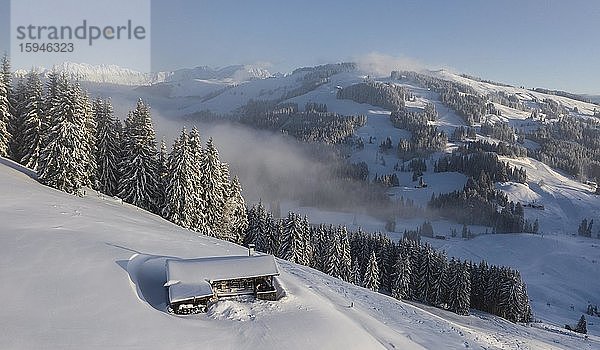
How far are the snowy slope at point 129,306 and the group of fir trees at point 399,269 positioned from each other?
32863mm

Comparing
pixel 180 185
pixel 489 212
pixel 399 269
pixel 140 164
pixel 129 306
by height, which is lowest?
pixel 489 212

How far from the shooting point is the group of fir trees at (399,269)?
6269 cm

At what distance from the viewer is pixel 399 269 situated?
231ft

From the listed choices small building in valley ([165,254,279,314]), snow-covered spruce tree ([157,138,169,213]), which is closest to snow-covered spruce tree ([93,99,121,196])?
snow-covered spruce tree ([157,138,169,213])

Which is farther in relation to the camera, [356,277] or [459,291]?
[459,291]

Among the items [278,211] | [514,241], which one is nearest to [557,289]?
[514,241]

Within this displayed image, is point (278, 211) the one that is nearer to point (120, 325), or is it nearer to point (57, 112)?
point (57, 112)

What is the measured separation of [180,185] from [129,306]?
2771cm

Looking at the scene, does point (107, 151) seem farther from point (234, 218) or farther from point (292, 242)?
point (292, 242)

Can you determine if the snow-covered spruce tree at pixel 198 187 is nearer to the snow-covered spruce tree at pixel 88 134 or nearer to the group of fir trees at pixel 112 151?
the group of fir trees at pixel 112 151

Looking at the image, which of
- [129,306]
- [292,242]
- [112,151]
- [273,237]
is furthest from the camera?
[273,237]

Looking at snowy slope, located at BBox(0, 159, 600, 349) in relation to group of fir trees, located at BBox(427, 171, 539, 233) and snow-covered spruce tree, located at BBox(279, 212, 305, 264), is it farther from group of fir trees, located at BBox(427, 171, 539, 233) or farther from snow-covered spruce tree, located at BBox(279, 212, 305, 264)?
group of fir trees, located at BBox(427, 171, 539, 233)

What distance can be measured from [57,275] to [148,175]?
28.4 m

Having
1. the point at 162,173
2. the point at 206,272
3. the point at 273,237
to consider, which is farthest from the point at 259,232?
the point at 206,272
